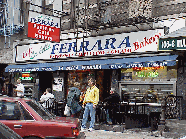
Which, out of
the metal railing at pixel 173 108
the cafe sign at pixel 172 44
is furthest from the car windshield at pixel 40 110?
the metal railing at pixel 173 108

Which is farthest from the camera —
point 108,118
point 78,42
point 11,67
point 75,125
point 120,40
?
point 11,67

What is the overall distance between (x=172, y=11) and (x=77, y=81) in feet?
20.8

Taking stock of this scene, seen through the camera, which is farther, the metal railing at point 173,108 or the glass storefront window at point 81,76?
the glass storefront window at point 81,76

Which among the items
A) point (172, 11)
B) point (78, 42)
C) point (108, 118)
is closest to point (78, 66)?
point (78, 42)

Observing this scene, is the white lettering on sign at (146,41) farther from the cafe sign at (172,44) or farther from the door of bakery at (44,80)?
the door of bakery at (44,80)

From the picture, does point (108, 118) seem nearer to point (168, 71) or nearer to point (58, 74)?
point (168, 71)

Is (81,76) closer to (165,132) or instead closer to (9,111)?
(165,132)

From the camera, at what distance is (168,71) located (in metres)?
13.1

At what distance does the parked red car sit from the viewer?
246 inches

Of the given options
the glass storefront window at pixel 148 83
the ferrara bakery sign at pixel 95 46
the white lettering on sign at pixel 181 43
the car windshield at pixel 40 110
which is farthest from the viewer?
the ferrara bakery sign at pixel 95 46

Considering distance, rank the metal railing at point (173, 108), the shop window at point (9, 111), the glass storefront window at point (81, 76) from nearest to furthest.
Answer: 1. the shop window at point (9, 111)
2. the metal railing at point (173, 108)
3. the glass storefront window at point (81, 76)

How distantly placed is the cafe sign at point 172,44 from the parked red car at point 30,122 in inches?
206

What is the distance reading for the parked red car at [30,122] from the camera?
6254 millimetres

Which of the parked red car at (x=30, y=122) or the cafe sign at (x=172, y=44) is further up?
the cafe sign at (x=172, y=44)
